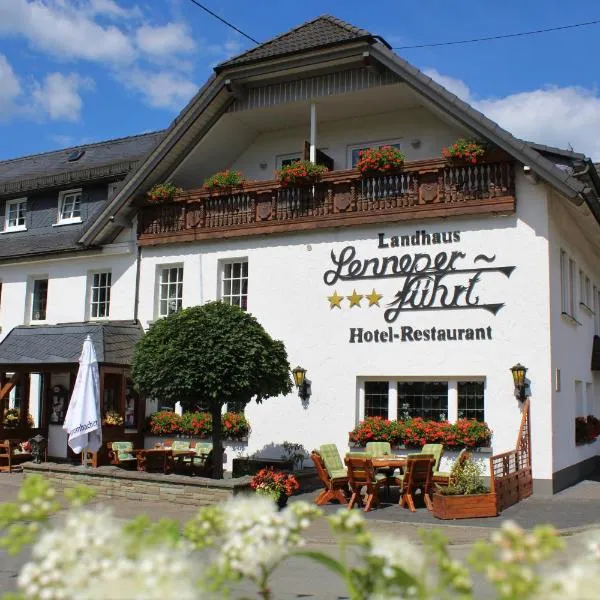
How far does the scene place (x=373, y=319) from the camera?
1602 centimetres

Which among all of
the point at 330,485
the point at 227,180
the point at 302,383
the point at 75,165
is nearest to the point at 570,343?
the point at 302,383

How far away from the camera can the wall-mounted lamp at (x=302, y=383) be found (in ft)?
53.9

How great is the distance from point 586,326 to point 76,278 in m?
12.7

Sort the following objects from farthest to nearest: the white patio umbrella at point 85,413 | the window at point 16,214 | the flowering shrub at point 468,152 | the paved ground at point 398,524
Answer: the window at point 16,214
the flowering shrub at point 468,152
the white patio umbrella at point 85,413
the paved ground at point 398,524

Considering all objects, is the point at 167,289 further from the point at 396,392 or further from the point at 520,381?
the point at 520,381

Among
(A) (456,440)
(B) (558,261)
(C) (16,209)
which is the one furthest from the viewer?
(C) (16,209)

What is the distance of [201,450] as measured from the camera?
54.9 ft

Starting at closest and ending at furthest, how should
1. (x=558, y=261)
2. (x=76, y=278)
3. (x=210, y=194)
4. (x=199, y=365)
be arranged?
(x=199, y=365) → (x=558, y=261) → (x=210, y=194) → (x=76, y=278)

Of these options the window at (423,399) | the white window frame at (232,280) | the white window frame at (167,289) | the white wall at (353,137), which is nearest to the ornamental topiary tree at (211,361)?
Answer: the window at (423,399)

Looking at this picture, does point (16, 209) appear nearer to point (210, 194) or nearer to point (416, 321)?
point (210, 194)

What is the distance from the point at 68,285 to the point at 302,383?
304 inches

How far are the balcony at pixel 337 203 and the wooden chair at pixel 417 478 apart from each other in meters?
5.20

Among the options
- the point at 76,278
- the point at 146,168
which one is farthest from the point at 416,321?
the point at 76,278

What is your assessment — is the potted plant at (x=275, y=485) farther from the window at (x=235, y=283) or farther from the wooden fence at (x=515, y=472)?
the window at (x=235, y=283)
